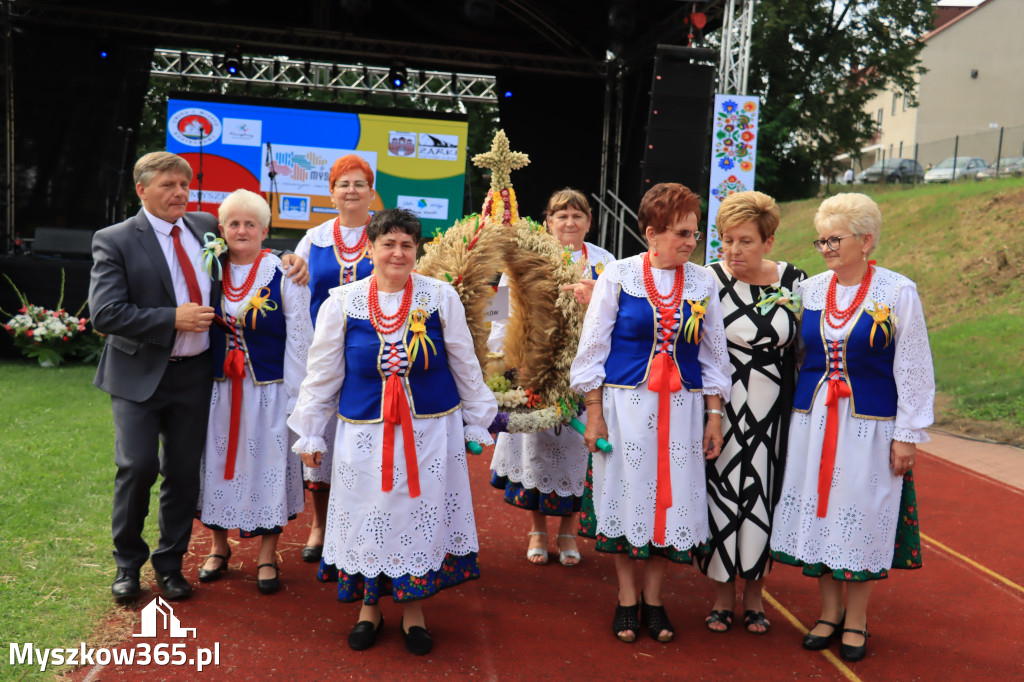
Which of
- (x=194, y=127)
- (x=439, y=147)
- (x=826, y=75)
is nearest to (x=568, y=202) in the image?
(x=439, y=147)

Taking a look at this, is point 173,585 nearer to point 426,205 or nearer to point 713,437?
point 713,437

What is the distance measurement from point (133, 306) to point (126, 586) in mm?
1247

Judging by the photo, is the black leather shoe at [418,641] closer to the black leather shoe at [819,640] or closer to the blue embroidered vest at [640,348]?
the blue embroidered vest at [640,348]

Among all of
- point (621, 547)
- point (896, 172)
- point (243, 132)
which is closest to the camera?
point (621, 547)

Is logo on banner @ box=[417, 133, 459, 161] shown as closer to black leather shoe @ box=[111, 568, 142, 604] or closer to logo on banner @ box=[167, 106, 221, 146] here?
logo on banner @ box=[167, 106, 221, 146]

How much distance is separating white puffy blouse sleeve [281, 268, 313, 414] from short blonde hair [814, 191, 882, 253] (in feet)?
7.63

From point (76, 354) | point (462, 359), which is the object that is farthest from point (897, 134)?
point (462, 359)

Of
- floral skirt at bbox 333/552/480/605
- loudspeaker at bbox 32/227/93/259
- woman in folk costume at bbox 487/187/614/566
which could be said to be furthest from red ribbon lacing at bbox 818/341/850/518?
loudspeaker at bbox 32/227/93/259

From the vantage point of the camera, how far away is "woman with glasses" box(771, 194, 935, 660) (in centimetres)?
320

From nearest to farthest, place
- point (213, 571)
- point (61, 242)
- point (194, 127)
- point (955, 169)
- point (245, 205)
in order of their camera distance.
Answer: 1. point (245, 205)
2. point (213, 571)
3. point (61, 242)
4. point (194, 127)
5. point (955, 169)

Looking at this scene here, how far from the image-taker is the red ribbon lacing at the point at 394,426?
10.3 feet

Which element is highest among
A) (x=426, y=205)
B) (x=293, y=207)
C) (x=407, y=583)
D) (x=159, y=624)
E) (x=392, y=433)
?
(x=426, y=205)

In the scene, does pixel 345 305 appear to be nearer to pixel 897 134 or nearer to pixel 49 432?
pixel 49 432

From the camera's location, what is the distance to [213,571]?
392 centimetres
